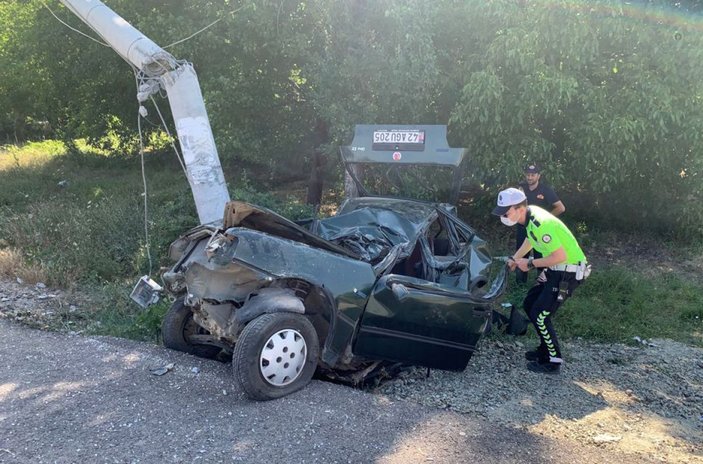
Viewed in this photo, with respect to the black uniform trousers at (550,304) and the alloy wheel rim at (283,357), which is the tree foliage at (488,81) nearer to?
the black uniform trousers at (550,304)

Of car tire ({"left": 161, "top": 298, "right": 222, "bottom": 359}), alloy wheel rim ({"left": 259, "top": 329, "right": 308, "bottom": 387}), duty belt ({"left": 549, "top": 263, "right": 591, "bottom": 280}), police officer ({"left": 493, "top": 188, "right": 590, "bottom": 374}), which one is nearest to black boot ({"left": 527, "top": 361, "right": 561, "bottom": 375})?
police officer ({"left": 493, "top": 188, "right": 590, "bottom": 374})

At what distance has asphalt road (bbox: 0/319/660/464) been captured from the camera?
3467 mm

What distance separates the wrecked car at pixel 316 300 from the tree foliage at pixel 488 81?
10.3 feet

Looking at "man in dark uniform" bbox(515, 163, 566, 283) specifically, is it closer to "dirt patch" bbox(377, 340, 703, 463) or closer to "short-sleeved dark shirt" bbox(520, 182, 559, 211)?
"short-sleeved dark shirt" bbox(520, 182, 559, 211)

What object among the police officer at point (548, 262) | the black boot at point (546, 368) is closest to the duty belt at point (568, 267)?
the police officer at point (548, 262)

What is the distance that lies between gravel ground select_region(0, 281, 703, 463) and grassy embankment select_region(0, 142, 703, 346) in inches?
29.8

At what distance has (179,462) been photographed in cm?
335

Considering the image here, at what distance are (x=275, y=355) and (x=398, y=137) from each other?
292 centimetres

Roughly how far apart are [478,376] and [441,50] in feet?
16.6

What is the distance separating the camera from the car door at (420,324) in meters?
4.39

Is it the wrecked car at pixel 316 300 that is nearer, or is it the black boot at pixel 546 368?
the wrecked car at pixel 316 300

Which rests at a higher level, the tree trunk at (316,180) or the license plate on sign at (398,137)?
the license plate on sign at (398,137)

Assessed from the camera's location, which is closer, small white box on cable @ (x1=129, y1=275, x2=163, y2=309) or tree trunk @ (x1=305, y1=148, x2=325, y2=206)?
small white box on cable @ (x1=129, y1=275, x2=163, y2=309)

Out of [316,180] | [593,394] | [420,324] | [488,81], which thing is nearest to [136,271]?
[316,180]
